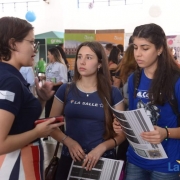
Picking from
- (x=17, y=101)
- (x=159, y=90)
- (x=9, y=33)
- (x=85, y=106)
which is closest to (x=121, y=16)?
(x=85, y=106)

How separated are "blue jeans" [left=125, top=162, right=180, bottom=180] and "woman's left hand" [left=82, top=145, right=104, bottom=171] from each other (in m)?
0.20

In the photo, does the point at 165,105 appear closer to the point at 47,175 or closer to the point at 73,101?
the point at 73,101

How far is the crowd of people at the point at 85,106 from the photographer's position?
1153 millimetres

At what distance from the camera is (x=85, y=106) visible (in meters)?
1.63

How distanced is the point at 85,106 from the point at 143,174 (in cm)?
51

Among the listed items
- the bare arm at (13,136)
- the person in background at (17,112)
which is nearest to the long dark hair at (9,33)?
the person in background at (17,112)

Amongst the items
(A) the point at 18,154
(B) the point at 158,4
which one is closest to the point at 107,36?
(B) the point at 158,4

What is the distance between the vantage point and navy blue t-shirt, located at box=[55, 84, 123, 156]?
5.35 ft

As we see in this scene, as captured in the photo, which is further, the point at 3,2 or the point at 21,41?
the point at 3,2

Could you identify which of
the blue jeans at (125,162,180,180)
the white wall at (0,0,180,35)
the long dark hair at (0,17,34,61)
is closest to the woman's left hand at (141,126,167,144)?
the blue jeans at (125,162,180,180)

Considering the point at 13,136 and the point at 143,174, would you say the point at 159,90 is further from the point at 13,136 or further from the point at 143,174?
the point at 13,136

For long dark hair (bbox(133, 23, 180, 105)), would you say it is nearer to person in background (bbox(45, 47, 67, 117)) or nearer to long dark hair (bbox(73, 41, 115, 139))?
long dark hair (bbox(73, 41, 115, 139))

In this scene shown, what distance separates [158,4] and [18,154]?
9085mm

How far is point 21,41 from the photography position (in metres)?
1.20
